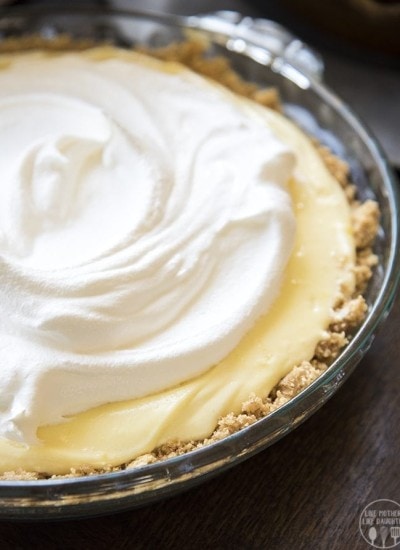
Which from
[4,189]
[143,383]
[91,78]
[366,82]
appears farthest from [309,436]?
[366,82]

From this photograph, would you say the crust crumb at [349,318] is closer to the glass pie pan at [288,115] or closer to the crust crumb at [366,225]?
the glass pie pan at [288,115]

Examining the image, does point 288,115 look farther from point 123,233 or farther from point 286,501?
point 286,501

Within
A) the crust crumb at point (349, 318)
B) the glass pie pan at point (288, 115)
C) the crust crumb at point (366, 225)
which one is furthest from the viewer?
the crust crumb at point (366, 225)

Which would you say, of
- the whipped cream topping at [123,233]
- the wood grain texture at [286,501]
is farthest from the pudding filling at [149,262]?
the wood grain texture at [286,501]

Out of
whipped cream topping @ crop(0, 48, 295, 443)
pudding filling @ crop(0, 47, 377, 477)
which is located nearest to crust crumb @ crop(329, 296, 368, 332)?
pudding filling @ crop(0, 47, 377, 477)

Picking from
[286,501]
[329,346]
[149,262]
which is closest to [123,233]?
[149,262]

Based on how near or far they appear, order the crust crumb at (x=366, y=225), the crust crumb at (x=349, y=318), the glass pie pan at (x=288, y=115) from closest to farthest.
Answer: the glass pie pan at (x=288, y=115), the crust crumb at (x=349, y=318), the crust crumb at (x=366, y=225)
